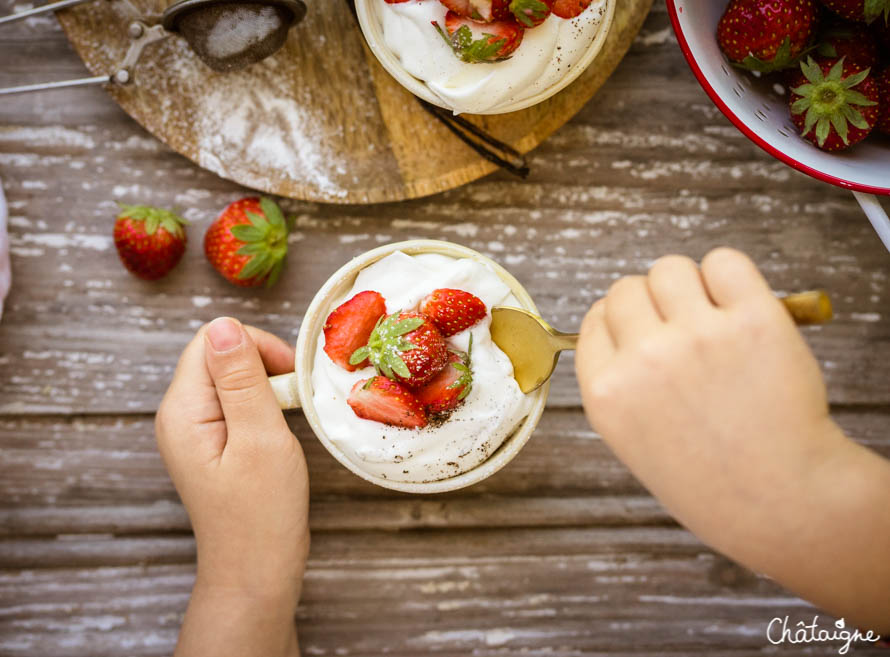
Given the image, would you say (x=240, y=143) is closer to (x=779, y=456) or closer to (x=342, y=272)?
(x=342, y=272)

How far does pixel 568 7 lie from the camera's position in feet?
2.91

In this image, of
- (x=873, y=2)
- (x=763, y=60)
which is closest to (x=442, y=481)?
(x=763, y=60)

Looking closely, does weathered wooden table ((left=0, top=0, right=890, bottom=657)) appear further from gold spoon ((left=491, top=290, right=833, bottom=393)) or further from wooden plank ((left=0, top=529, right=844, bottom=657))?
gold spoon ((left=491, top=290, right=833, bottom=393))

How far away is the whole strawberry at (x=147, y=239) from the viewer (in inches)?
40.5

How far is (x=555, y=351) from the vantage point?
0.83 meters

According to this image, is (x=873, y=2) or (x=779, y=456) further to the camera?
(x=873, y=2)

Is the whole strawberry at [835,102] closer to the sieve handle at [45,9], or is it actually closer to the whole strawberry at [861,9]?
the whole strawberry at [861,9]

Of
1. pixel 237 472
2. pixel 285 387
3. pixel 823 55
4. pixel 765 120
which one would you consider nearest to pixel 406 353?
pixel 285 387

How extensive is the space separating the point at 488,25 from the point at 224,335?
0.53m

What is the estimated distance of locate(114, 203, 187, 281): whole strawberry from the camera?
103 cm

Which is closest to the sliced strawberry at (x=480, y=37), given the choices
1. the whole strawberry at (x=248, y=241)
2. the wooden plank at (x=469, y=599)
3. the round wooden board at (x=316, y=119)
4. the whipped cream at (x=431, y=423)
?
the round wooden board at (x=316, y=119)

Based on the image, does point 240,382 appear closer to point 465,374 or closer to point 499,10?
point 465,374

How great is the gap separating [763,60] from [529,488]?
731 mm

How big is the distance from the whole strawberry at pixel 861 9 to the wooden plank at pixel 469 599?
0.82m
